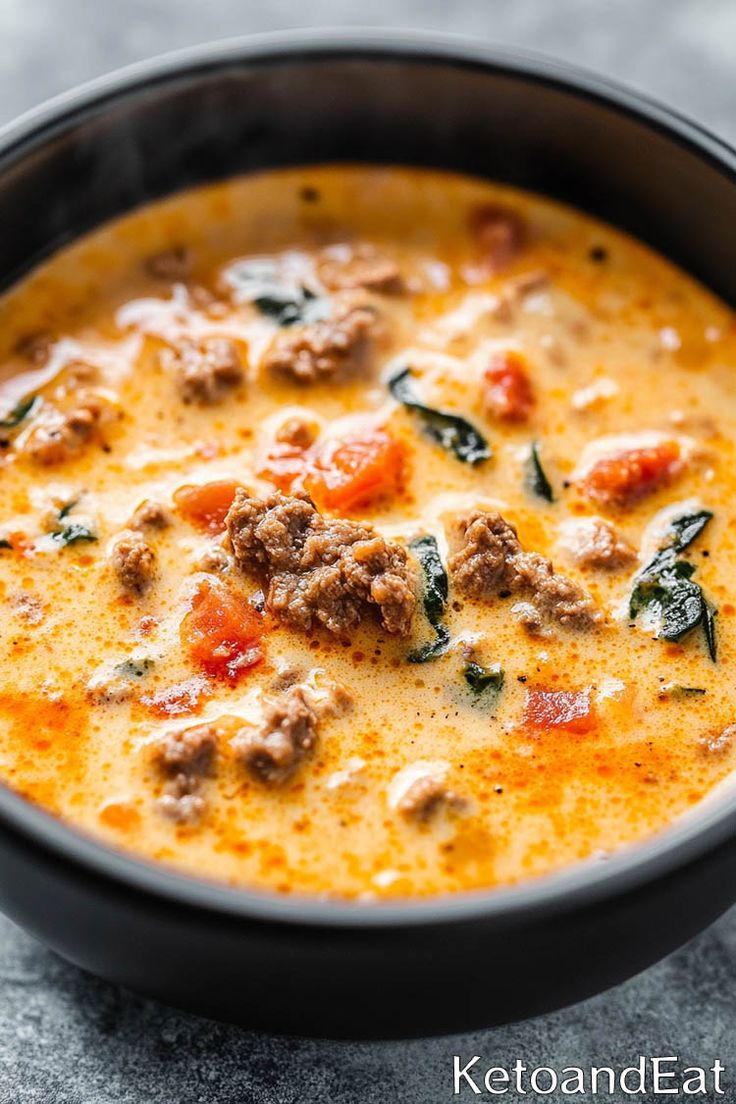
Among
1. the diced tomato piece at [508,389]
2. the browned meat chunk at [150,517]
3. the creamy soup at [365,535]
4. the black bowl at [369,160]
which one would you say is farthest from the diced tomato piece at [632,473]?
the browned meat chunk at [150,517]

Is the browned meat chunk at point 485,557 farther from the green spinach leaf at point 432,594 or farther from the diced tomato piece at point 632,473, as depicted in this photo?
the diced tomato piece at point 632,473

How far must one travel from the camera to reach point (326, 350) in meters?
4.14

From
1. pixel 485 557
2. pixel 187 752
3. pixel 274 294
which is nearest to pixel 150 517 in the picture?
pixel 187 752

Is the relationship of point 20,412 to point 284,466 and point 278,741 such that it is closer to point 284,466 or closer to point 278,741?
point 284,466

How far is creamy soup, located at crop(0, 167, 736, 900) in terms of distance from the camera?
126 inches

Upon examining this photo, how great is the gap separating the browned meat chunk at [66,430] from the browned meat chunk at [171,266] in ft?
1.99

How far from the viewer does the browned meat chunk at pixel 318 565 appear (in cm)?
347

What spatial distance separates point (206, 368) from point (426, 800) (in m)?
1.56

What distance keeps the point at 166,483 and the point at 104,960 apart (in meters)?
1.40

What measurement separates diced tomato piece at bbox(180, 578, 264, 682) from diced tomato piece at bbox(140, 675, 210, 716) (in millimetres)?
52

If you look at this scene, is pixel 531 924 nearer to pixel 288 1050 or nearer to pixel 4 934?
pixel 288 1050

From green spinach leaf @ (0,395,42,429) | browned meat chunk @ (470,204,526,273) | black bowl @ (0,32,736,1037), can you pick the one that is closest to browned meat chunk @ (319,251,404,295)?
browned meat chunk @ (470,204,526,273)

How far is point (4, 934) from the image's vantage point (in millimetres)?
3625

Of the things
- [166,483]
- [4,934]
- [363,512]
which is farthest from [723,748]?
[4,934]
